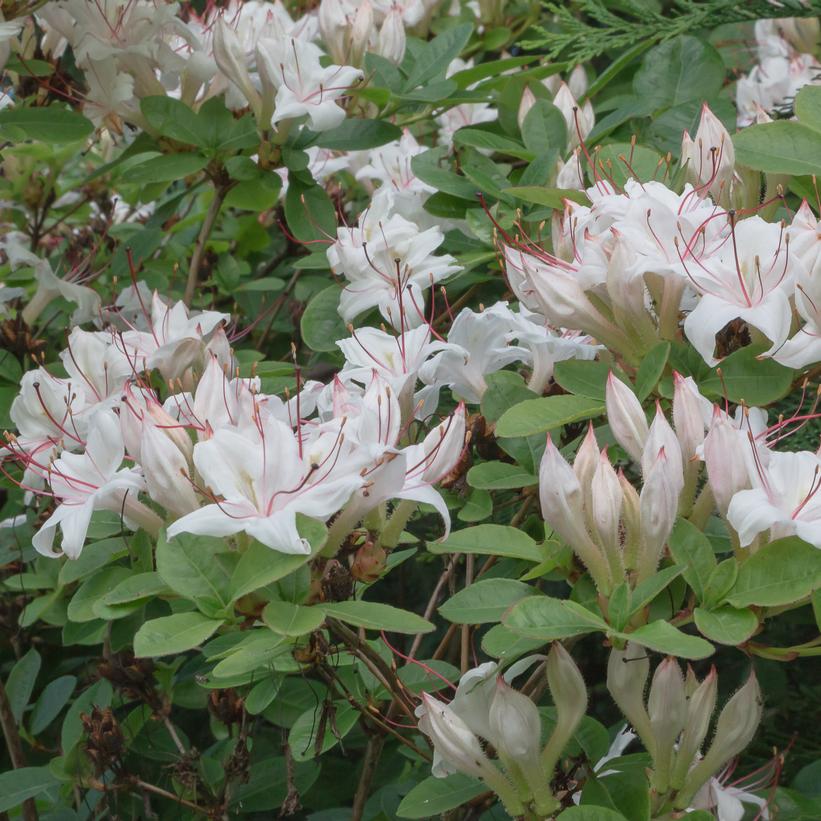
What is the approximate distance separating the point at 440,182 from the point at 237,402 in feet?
2.22

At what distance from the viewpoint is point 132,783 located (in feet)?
5.36

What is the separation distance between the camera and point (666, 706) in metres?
1.21

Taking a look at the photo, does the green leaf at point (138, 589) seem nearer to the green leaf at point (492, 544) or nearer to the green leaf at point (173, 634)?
the green leaf at point (173, 634)

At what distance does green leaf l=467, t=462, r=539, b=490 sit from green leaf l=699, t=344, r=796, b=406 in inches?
9.7

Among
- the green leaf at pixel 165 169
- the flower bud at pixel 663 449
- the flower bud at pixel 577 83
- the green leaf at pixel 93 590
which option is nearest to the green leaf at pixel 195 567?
the green leaf at pixel 93 590

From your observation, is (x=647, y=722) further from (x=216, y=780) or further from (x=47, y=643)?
(x=47, y=643)

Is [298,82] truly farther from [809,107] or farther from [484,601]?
[484,601]

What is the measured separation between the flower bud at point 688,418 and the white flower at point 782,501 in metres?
0.08

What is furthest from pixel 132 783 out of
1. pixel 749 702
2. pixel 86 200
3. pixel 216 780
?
pixel 86 200

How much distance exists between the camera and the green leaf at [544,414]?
Answer: 1.23 meters

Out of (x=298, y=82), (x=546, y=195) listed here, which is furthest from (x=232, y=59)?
(x=546, y=195)

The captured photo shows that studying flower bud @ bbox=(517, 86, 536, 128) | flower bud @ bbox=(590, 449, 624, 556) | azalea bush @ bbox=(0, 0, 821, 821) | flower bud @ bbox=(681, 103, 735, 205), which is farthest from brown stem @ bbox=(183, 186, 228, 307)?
flower bud @ bbox=(590, 449, 624, 556)

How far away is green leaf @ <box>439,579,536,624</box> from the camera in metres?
1.11

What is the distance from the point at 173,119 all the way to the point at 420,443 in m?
0.82
